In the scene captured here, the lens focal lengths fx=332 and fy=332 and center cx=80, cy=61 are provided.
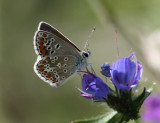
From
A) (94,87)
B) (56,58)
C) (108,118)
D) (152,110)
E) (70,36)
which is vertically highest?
(70,36)

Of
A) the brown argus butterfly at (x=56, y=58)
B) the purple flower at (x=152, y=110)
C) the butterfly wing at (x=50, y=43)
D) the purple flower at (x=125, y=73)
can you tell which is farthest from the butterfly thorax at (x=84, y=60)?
the purple flower at (x=152, y=110)

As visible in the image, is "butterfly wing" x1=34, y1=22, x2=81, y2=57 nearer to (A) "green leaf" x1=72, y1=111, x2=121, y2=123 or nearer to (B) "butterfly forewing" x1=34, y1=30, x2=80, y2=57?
(B) "butterfly forewing" x1=34, y1=30, x2=80, y2=57

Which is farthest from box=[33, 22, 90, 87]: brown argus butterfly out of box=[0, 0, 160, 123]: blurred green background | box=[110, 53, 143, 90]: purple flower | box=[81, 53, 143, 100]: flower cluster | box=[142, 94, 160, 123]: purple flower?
box=[0, 0, 160, 123]: blurred green background

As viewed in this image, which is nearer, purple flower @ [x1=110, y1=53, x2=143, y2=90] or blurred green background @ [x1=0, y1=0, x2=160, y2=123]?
purple flower @ [x1=110, y1=53, x2=143, y2=90]

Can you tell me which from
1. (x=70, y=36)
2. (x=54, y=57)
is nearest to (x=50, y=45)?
(x=54, y=57)

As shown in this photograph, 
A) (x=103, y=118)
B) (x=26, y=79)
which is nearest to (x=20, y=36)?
(x=26, y=79)

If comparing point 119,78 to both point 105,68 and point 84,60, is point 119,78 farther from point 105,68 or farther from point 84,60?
point 84,60

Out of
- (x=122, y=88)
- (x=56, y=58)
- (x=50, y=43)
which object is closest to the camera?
(x=122, y=88)
